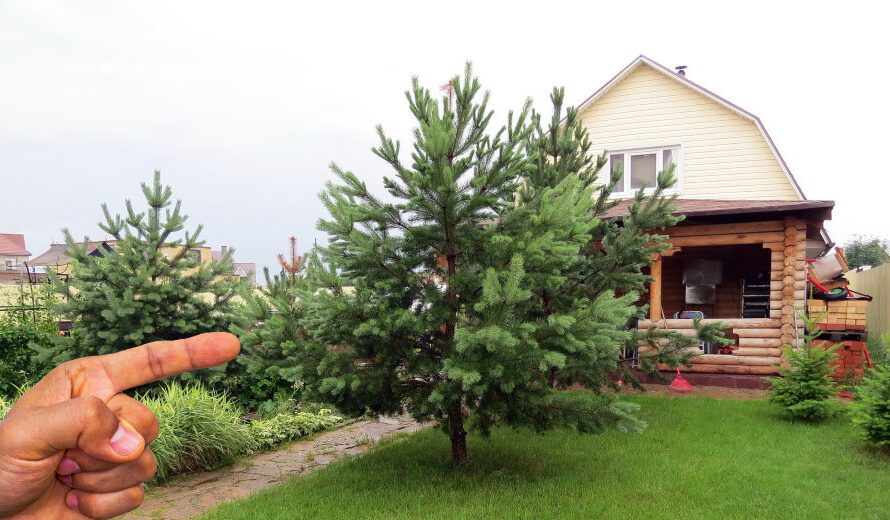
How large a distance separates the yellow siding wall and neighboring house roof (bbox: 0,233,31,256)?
6943 cm

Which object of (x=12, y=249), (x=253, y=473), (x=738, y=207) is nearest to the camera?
(x=253, y=473)

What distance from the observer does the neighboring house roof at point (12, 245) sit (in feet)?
201

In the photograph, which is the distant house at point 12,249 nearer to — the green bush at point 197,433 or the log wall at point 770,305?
the green bush at point 197,433

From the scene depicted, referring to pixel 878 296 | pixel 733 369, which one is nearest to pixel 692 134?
pixel 733 369

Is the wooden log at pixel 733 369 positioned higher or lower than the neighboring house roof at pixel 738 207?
lower

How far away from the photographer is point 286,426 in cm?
773

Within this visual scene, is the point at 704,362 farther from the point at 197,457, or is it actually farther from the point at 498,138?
the point at 197,457

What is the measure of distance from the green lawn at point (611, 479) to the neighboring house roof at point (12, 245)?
7168cm

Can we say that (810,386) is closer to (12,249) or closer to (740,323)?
(740,323)

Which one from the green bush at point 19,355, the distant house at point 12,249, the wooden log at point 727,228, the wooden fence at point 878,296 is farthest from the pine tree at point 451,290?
the distant house at point 12,249

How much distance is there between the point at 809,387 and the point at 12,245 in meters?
77.0

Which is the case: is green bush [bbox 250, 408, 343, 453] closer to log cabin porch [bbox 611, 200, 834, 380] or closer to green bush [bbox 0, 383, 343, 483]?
green bush [bbox 0, 383, 343, 483]

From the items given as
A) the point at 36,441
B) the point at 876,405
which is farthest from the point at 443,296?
the point at 876,405

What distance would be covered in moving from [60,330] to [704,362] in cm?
1168
